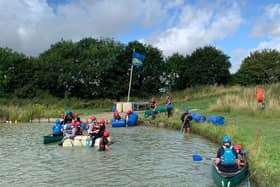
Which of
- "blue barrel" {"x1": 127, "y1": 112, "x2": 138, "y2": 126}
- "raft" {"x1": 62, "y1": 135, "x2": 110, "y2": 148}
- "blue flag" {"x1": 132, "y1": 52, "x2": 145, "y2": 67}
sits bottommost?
"raft" {"x1": 62, "y1": 135, "x2": 110, "y2": 148}

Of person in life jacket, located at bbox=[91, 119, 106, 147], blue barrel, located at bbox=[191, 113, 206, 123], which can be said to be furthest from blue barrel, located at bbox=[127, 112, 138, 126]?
person in life jacket, located at bbox=[91, 119, 106, 147]

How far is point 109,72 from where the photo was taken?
5634 cm

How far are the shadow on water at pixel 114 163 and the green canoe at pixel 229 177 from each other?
0.60 meters

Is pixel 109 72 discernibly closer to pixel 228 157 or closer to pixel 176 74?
pixel 176 74

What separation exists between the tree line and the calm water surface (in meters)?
34.6

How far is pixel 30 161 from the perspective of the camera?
47.3 feet

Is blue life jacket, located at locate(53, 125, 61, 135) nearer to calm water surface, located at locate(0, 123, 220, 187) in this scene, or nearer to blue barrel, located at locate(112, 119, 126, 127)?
calm water surface, located at locate(0, 123, 220, 187)

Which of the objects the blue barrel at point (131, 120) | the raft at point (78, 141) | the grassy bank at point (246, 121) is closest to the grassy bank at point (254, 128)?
the grassy bank at point (246, 121)

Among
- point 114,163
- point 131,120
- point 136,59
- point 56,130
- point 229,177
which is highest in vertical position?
point 136,59

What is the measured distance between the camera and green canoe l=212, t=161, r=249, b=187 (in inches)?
377

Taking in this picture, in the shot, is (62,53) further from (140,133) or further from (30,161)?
(30,161)

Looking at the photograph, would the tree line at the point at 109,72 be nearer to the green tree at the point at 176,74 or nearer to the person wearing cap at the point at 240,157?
the green tree at the point at 176,74

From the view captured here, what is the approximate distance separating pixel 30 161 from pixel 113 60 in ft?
143

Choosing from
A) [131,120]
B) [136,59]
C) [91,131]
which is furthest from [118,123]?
[136,59]
